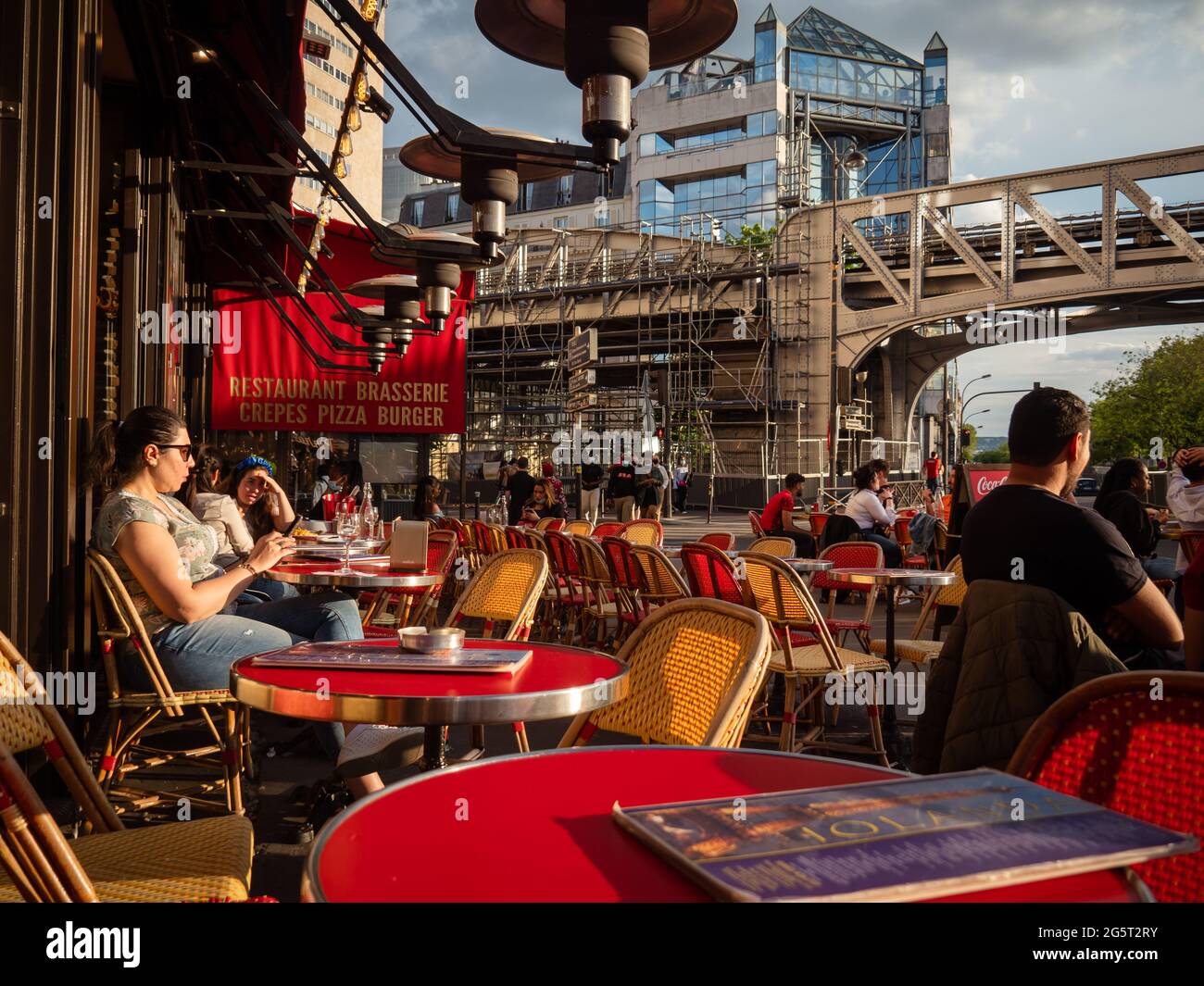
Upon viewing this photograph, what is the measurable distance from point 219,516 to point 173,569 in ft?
8.32

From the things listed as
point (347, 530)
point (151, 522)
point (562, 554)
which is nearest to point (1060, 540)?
point (151, 522)

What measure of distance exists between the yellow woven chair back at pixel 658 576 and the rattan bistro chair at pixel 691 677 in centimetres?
319

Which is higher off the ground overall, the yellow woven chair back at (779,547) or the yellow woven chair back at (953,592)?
the yellow woven chair back at (779,547)

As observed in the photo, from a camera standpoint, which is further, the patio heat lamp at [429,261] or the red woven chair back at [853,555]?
the red woven chair back at [853,555]

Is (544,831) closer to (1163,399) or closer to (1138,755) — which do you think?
(1138,755)

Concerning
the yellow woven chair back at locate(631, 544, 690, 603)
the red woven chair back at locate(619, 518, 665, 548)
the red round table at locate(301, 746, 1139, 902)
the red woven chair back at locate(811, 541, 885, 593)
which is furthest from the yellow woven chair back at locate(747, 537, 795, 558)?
the red round table at locate(301, 746, 1139, 902)

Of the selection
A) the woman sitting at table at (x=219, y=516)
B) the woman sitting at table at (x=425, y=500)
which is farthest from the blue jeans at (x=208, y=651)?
the woman sitting at table at (x=425, y=500)

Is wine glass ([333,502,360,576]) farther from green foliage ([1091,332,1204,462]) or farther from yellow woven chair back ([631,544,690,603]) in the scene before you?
green foliage ([1091,332,1204,462])

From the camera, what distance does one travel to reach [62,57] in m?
3.82

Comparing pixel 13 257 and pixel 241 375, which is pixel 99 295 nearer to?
pixel 13 257

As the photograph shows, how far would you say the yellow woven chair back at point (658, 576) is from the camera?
5.96 m

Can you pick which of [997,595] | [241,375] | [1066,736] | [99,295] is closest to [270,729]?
[99,295]

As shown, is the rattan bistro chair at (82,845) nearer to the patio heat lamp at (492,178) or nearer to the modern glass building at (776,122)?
the patio heat lamp at (492,178)

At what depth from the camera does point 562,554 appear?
8.13 metres
